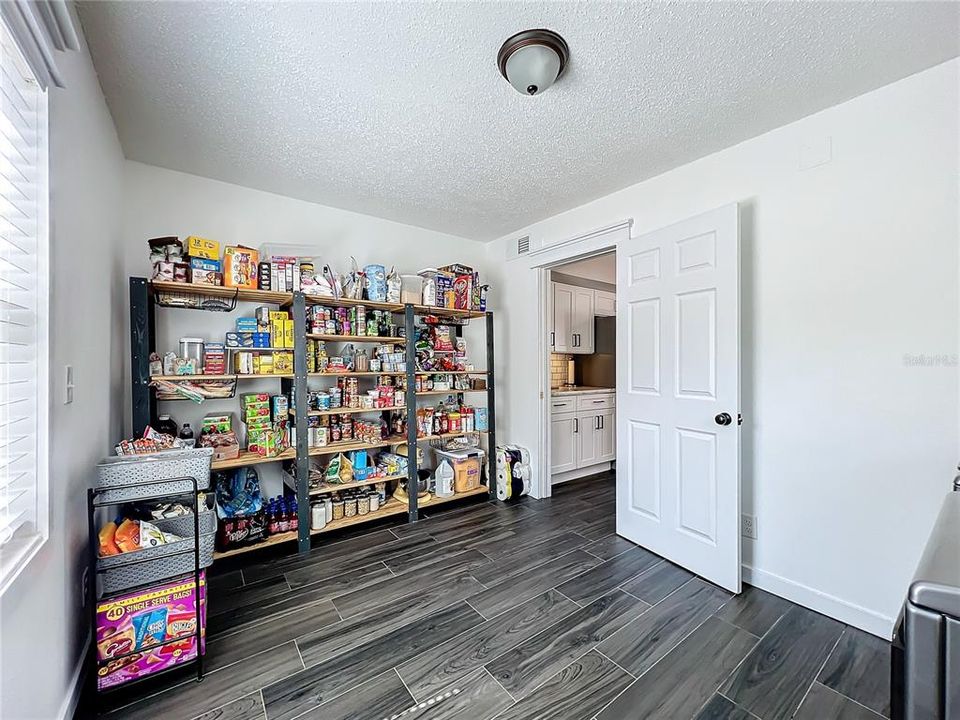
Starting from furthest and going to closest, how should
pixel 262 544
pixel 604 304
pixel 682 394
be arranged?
1. pixel 604 304
2. pixel 262 544
3. pixel 682 394

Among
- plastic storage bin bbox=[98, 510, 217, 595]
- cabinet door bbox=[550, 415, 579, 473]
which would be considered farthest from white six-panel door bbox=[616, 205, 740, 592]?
plastic storage bin bbox=[98, 510, 217, 595]

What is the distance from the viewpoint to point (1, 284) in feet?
3.61

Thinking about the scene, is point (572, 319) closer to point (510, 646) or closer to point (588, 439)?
point (588, 439)

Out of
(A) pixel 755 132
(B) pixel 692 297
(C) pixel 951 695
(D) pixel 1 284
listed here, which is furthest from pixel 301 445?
(A) pixel 755 132

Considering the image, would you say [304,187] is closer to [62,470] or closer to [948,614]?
[62,470]

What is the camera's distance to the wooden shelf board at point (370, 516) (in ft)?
9.20

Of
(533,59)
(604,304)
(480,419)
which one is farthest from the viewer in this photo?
(604,304)

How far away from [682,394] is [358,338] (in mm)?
2240

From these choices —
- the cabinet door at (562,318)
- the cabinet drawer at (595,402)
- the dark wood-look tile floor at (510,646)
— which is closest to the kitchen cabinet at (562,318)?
the cabinet door at (562,318)

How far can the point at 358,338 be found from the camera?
2.98 meters

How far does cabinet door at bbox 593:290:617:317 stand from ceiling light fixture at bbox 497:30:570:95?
3.48m

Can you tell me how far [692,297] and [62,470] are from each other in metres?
2.95

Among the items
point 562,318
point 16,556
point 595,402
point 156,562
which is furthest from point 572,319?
point 16,556

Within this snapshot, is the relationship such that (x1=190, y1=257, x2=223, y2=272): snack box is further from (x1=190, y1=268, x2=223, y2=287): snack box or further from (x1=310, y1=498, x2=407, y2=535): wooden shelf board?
(x1=310, y1=498, x2=407, y2=535): wooden shelf board
